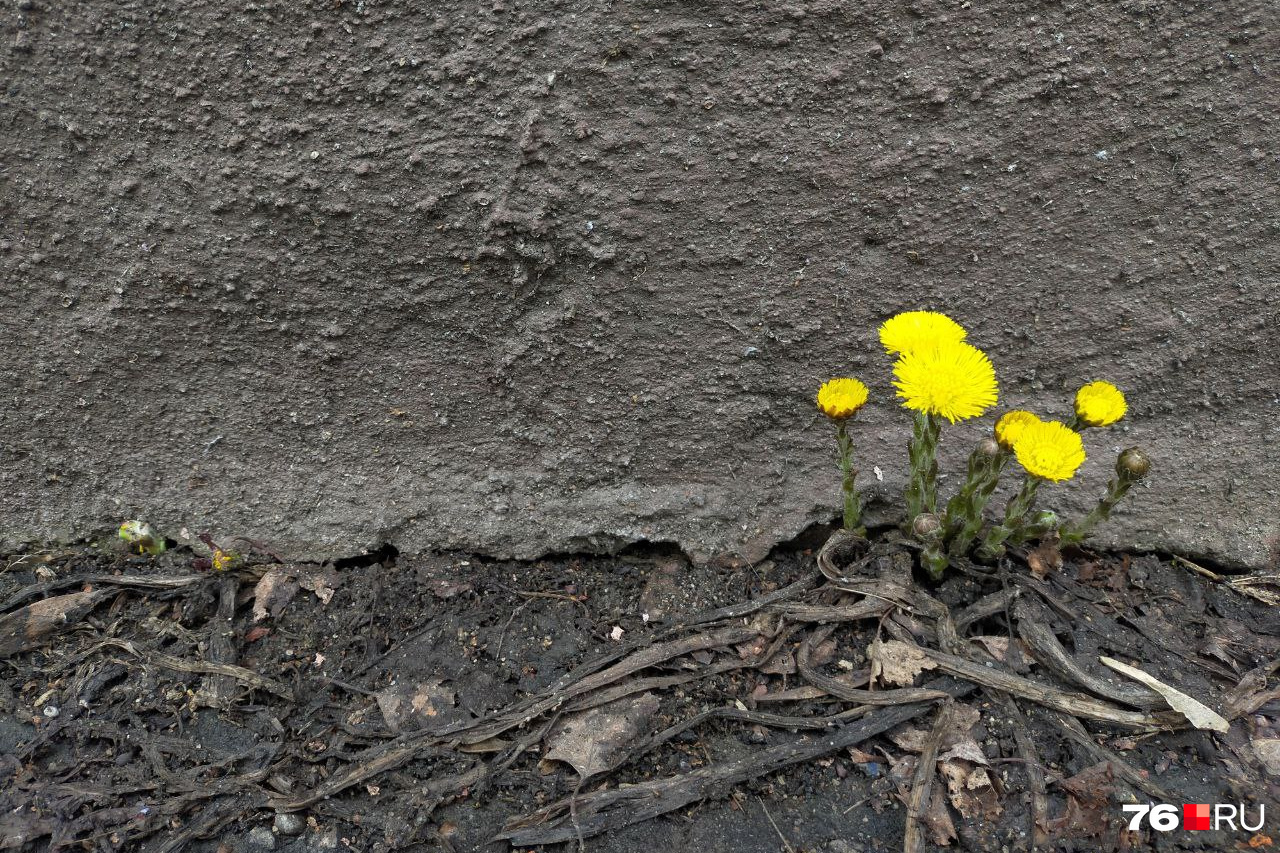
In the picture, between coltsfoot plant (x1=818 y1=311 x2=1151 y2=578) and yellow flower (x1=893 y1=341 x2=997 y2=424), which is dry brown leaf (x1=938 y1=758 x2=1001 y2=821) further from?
yellow flower (x1=893 y1=341 x2=997 y2=424)

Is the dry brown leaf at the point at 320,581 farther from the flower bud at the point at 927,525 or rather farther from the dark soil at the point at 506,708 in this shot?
the flower bud at the point at 927,525

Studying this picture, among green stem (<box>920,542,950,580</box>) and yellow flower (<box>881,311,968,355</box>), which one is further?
green stem (<box>920,542,950,580</box>)

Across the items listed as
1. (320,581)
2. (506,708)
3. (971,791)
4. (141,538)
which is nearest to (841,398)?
(971,791)

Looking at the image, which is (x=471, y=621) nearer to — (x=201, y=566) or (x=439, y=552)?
(x=439, y=552)

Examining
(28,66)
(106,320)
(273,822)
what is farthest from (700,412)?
(28,66)

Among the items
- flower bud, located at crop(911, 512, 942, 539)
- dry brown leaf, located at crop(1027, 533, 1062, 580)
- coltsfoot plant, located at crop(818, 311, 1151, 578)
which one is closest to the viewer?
coltsfoot plant, located at crop(818, 311, 1151, 578)

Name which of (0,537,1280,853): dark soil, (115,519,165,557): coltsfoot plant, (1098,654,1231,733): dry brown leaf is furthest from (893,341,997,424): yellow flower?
(115,519,165,557): coltsfoot plant
